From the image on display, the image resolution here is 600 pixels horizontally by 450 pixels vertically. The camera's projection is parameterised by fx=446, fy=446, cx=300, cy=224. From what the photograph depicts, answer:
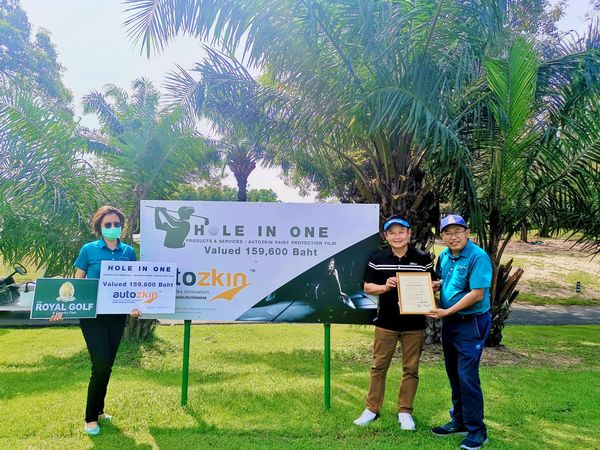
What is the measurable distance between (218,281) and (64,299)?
1425 millimetres

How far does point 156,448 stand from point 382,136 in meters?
5.16

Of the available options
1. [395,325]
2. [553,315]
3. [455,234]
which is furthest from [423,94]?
[553,315]

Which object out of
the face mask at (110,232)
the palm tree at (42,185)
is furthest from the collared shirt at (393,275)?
the palm tree at (42,185)

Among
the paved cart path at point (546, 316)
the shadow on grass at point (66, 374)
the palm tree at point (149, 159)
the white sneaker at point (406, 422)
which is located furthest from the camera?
the paved cart path at point (546, 316)

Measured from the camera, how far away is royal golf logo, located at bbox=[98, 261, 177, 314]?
4020 millimetres

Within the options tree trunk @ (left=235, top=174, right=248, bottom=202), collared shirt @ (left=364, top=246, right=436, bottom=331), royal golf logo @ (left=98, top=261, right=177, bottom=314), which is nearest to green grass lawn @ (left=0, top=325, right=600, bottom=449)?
collared shirt @ (left=364, top=246, right=436, bottom=331)

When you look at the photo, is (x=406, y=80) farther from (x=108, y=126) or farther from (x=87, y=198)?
(x=108, y=126)

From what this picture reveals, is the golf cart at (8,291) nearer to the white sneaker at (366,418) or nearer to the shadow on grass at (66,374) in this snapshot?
the shadow on grass at (66,374)

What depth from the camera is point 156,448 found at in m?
3.61

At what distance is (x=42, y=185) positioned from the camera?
6.55 m

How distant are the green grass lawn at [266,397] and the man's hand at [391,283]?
1.26 metres

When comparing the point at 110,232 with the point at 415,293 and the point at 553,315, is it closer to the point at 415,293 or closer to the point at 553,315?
the point at 415,293

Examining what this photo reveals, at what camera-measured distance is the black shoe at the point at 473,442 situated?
361 centimetres

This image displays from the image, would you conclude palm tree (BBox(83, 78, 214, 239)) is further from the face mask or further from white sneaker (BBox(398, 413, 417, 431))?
white sneaker (BBox(398, 413, 417, 431))
